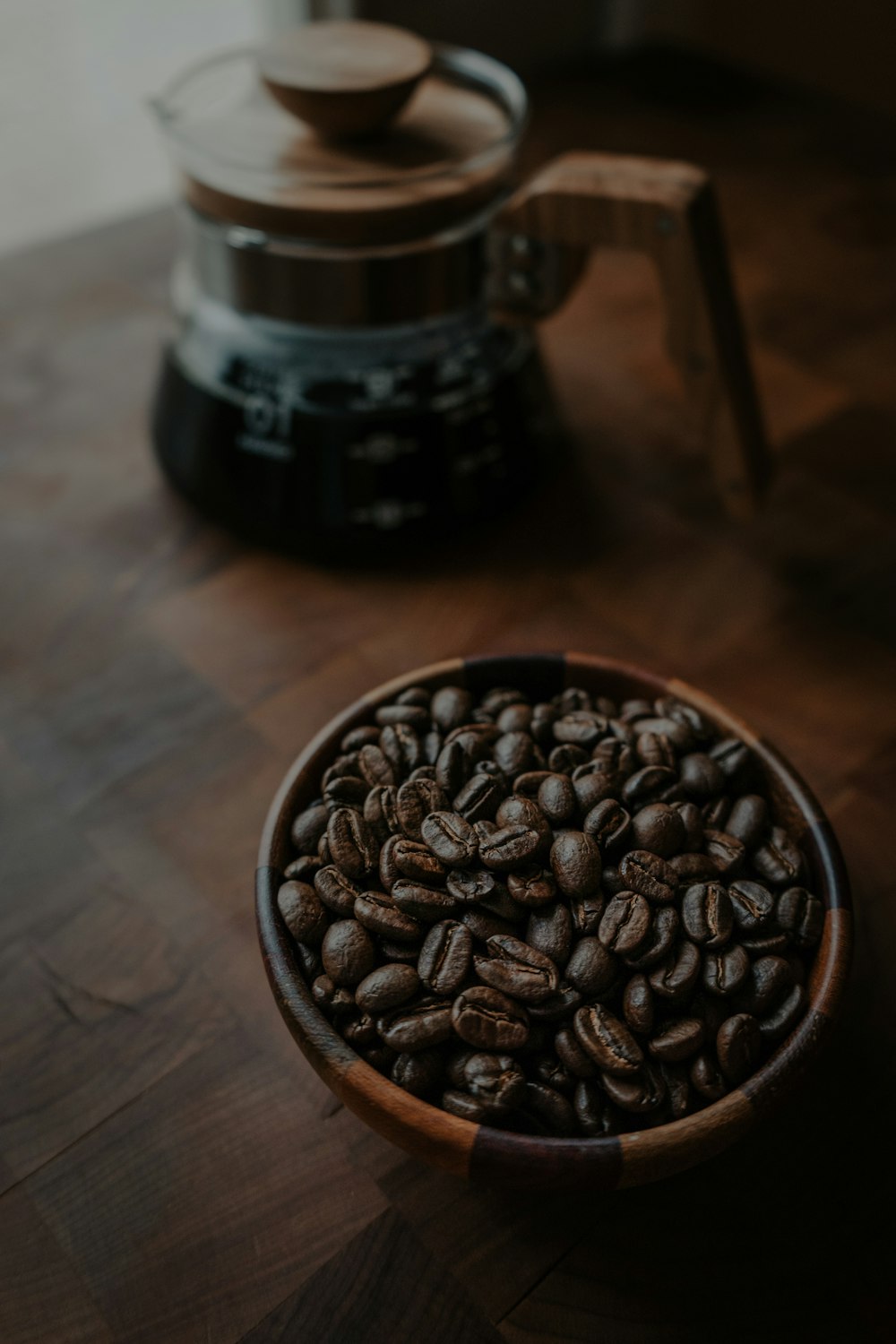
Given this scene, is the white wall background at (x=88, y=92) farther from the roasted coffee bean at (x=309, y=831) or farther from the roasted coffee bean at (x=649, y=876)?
the roasted coffee bean at (x=649, y=876)

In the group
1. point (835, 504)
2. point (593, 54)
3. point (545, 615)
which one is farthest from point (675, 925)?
point (593, 54)

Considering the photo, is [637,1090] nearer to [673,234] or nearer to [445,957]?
[445,957]

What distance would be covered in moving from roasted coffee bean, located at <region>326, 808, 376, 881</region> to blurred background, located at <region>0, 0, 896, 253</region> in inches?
36.9

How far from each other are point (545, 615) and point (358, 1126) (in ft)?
1.34

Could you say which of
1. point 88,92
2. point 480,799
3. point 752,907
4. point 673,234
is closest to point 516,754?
point 480,799

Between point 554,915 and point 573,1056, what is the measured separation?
0.06 metres

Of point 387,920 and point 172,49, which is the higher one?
point 172,49

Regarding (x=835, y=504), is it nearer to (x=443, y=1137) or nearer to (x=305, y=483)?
(x=305, y=483)

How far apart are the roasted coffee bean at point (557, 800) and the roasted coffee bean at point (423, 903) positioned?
0.07 m

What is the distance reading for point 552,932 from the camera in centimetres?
52

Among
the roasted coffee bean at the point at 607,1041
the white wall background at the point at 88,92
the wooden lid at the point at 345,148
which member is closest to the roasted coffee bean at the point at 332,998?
the roasted coffee bean at the point at 607,1041

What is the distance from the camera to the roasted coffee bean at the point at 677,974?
1.65 ft

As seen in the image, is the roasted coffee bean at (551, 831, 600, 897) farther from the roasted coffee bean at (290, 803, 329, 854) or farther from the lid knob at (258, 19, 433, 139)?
the lid knob at (258, 19, 433, 139)

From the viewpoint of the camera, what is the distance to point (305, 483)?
825 millimetres
